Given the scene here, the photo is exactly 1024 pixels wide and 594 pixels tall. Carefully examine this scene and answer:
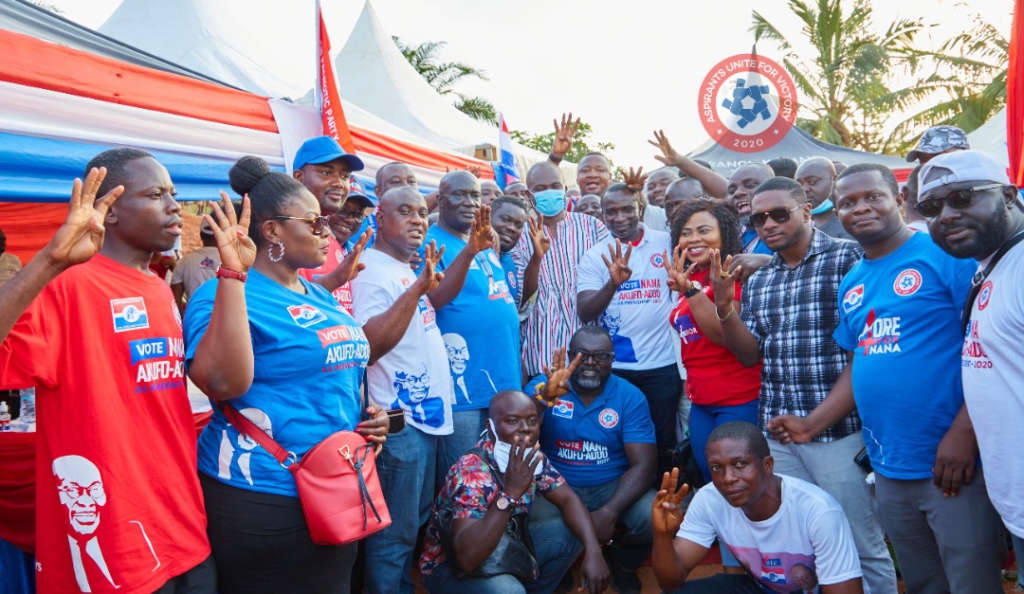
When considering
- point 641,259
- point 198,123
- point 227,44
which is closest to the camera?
point 198,123

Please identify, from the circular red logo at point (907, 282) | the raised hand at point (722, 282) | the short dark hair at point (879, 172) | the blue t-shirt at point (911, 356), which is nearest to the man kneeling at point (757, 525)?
the blue t-shirt at point (911, 356)

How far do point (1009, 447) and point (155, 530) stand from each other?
104 inches

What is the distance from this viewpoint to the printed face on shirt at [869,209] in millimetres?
3029

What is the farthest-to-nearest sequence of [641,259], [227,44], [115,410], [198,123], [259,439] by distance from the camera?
[227,44] < [641,259] < [198,123] < [259,439] < [115,410]

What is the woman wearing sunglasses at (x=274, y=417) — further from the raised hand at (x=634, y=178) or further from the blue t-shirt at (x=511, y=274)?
the raised hand at (x=634, y=178)

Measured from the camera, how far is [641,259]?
4621 millimetres

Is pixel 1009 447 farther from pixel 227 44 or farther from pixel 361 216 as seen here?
pixel 227 44

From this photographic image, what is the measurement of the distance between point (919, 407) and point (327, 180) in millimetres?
2836

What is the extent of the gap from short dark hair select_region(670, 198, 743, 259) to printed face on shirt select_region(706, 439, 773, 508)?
4.19 feet

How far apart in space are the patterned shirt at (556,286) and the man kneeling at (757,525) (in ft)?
5.05

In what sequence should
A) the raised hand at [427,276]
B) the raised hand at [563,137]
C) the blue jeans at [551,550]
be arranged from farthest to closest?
the raised hand at [563,137] → the blue jeans at [551,550] → the raised hand at [427,276]

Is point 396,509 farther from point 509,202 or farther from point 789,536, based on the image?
point 509,202

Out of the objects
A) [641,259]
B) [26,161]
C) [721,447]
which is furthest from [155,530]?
[641,259]

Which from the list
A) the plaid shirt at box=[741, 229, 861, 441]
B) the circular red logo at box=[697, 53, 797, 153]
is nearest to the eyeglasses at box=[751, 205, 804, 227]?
the plaid shirt at box=[741, 229, 861, 441]
